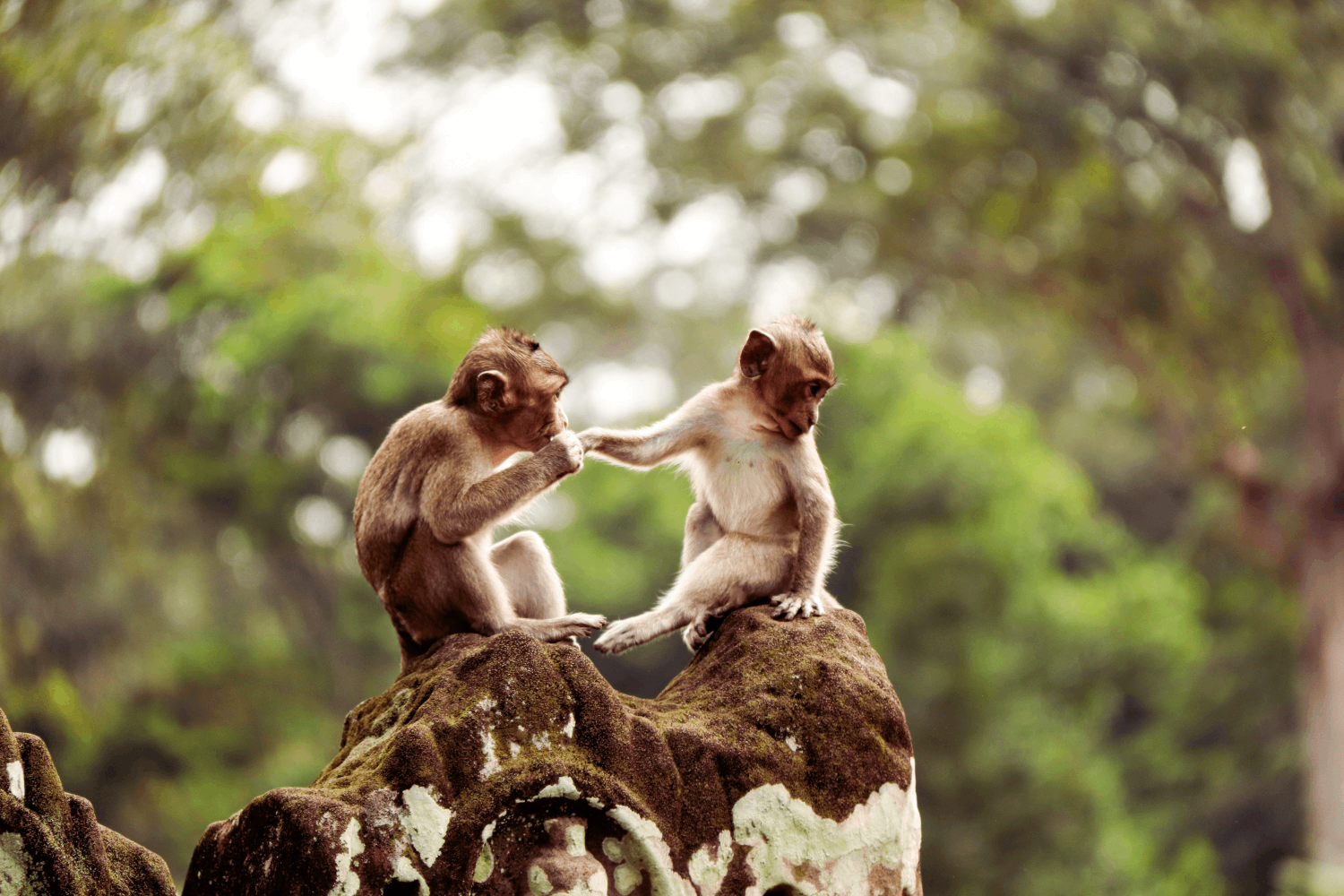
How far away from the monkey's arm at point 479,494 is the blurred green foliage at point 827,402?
41.9 ft

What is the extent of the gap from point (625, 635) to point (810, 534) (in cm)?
96

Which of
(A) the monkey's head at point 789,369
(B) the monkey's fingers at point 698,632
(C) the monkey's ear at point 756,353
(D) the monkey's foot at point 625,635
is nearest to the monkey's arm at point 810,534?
(A) the monkey's head at point 789,369

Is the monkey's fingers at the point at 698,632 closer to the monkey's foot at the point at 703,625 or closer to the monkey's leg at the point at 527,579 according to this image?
the monkey's foot at the point at 703,625

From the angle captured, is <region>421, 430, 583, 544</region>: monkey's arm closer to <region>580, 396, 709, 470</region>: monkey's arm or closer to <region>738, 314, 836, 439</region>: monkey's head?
<region>580, 396, 709, 470</region>: monkey's arm

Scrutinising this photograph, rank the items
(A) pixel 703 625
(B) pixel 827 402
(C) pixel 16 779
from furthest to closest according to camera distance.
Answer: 1. (B) pixel 827 402
2. (A) pixel 703 625
3. (C) pixel 16 779

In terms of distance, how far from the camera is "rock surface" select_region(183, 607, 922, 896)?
4.39 meters

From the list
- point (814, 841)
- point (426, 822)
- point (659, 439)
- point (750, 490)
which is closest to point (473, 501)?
point (659, 439)

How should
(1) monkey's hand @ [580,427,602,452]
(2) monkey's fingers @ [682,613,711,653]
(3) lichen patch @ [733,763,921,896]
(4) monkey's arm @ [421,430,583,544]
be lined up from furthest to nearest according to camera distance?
(1) monkey's hand @ [580,427,602,452] → (2) monkey's fingers @ [682,613,711,653] → (4) monkey's arm @ [421,430,583,544] → (3) lichen patch @ [733,763,921,896]

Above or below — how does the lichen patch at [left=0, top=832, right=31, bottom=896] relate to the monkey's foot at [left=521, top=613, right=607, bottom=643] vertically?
above

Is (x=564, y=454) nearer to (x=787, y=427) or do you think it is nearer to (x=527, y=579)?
(x=527, y=579)

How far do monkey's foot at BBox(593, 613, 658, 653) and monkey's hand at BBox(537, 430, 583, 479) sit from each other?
679mm

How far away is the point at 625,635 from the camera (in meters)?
5.62

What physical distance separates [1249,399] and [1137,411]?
4.89 m

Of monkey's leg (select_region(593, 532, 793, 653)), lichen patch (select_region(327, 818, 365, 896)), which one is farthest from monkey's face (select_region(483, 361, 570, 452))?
lichen patch (select_region(327, 818, 365, 896))
